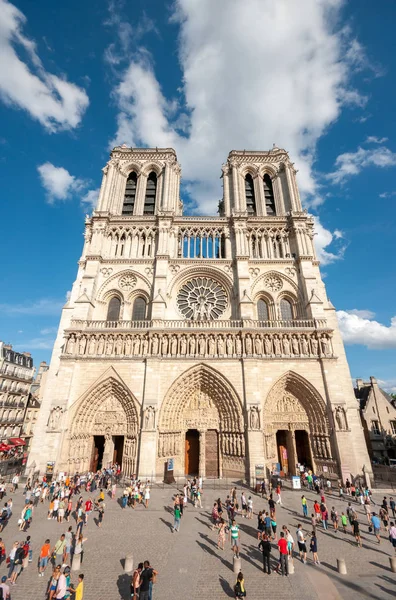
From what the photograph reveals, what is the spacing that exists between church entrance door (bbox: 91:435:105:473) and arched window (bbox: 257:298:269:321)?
47.1ft

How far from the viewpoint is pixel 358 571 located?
745 cm

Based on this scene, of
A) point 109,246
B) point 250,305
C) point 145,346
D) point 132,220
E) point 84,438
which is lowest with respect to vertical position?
point 84,438

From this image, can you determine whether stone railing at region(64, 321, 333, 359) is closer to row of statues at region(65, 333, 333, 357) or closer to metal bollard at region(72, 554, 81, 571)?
row of statues at region(65, 333, 333, 357)

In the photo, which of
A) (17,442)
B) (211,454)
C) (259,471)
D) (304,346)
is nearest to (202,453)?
(211,454)

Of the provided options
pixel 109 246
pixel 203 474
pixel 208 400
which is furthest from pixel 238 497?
pixel 109 246

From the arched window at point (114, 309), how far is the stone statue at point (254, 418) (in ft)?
39.8

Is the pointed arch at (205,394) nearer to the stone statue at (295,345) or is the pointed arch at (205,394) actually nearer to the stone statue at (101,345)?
the stone statue at (295,345)

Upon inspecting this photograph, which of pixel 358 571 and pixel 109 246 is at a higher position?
pixel 109 246

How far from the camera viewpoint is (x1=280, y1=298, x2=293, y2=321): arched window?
2232 centimetres

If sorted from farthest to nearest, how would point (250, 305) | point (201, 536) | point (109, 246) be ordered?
point (109, 246)
point (250, 305)
point (201, 536)

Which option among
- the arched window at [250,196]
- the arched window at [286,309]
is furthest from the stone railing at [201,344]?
the arched window at [250,196]

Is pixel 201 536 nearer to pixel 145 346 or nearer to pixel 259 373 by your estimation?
pixel 259 373

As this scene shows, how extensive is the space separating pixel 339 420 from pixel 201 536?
1103cm

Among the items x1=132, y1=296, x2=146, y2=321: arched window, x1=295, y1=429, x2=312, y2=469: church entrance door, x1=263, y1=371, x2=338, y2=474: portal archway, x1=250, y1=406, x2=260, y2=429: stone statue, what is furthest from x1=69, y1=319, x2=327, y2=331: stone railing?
x1=295, y1=429, x2=312, y2=469: church entrance door
